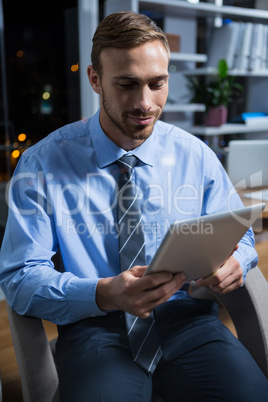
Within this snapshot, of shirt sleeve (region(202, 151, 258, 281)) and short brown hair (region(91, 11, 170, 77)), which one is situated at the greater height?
short brown hair (region(91, 11, 170, 77))

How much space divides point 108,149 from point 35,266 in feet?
1.26

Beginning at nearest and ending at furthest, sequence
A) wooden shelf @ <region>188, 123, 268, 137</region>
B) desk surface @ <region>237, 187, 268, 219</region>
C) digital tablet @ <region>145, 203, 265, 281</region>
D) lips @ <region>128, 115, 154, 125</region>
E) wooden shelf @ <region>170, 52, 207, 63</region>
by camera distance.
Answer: digital tablet @ <region>145, 203, 265, 281</region> < lips @ <region>128, 115, 154, 125</region> < desk surface @ <region>237, 187, 268, 219</region> < wooden shelf @ <region>170, 52, 207, 63</region> < wooden shelf @ <region>188, 123, 268, 137</region>

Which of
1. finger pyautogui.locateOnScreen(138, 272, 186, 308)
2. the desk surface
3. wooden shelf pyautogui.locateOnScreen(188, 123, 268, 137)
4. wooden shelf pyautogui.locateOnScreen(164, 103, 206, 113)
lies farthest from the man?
wooden shelf pyautogui.locateOnScreen(188, 123, 268, 137)

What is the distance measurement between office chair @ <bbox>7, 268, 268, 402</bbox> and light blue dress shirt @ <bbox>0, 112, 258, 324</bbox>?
0.04m

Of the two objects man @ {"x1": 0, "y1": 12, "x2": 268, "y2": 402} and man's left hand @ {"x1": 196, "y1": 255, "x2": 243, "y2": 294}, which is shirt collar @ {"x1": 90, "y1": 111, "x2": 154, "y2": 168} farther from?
man's left hand @ {"x1": 196, "y1": 255, "x2": 243, "y2": 294}

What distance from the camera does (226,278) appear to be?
102 centimetres

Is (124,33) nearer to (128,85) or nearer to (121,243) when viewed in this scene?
(128,85)

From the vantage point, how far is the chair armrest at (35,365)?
90cm

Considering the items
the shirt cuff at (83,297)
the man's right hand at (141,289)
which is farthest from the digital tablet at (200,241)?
the shirt cuff at (83,297)

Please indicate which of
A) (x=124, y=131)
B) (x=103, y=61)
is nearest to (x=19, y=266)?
(x=124, y=131)

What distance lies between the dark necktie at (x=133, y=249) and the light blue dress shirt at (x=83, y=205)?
3 centimetres

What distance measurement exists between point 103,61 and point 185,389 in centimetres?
87

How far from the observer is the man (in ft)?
3.15

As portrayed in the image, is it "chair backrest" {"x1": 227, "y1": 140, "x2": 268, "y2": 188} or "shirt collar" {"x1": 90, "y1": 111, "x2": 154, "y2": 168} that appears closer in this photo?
"shirt collar" {"x1": 90, "y1": 111, "x2": 154, "y2": 168}
